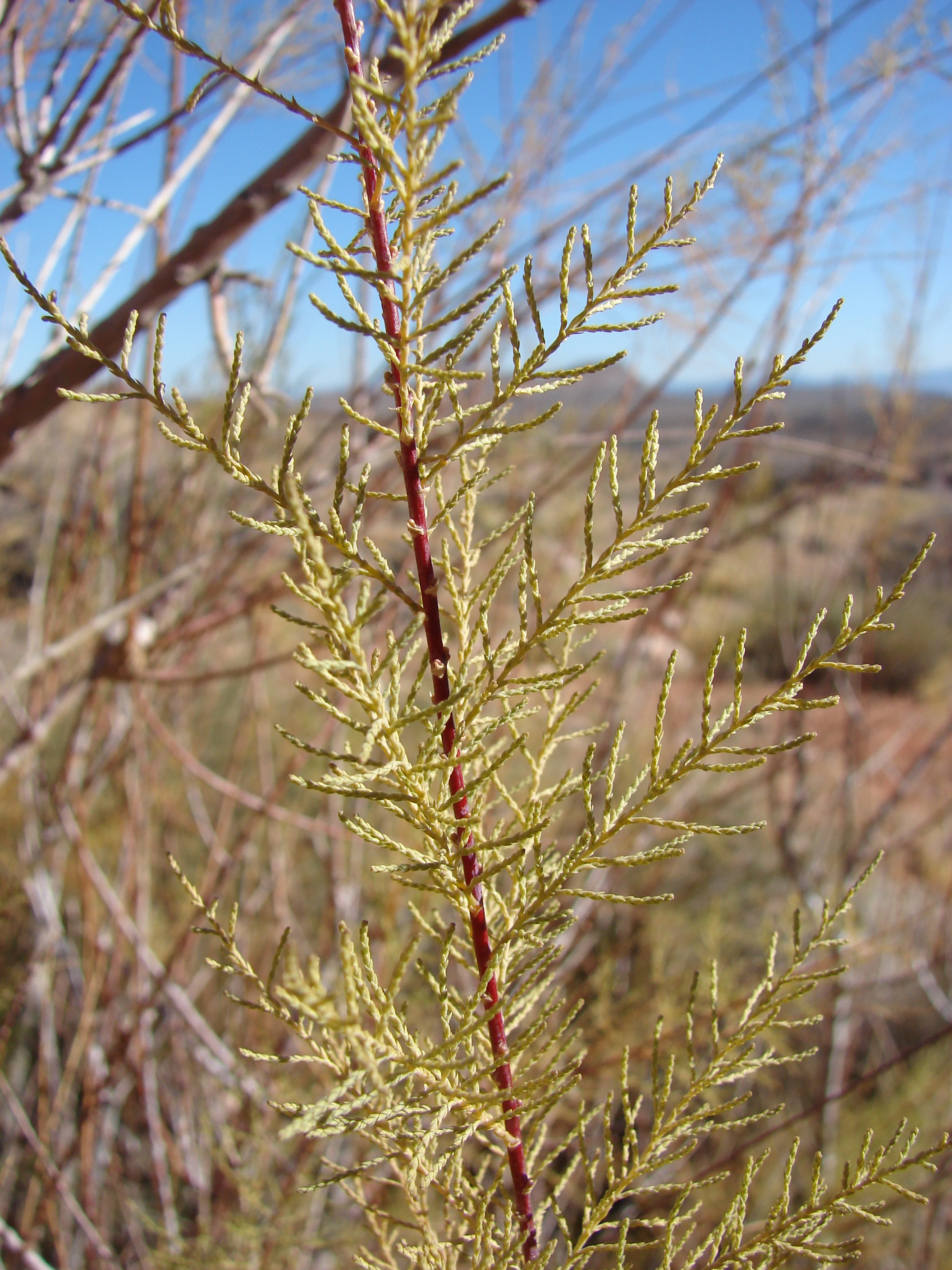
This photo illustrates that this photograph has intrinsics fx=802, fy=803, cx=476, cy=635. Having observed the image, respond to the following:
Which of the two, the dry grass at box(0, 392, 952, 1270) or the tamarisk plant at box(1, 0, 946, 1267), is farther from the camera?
the dry grass at box(0, 392, 952, 1270)

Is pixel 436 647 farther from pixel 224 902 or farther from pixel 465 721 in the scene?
pixel 224 902

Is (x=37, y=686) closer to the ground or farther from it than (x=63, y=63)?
closer to the ground

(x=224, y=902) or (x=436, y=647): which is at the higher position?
(x=436, y=647)

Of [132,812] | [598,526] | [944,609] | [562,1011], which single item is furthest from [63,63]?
[944,609]

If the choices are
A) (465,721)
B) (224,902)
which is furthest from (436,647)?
(224,902)

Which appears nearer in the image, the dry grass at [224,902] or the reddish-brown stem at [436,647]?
the reddish-brown stem at [436,647]

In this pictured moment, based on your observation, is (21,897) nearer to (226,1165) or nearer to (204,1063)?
(204,1063)

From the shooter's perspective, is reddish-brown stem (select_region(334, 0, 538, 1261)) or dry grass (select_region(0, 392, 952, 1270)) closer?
reddish-brown stem (select_region(334, 0, 538, 1261))

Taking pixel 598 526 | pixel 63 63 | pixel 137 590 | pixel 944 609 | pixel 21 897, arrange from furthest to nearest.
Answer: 1. pixel 944 609
2. pixel 598 526
3. pixel 21 897
4. pixel 137 590
5. pixel 63 63
